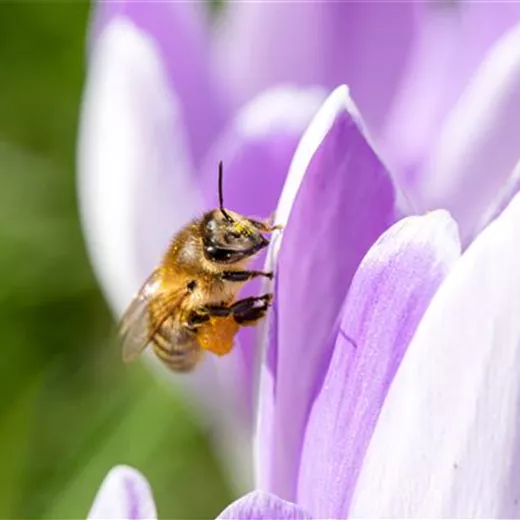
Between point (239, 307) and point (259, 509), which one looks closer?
point (259, 509)

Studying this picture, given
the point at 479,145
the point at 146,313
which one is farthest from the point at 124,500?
the point at 479,145

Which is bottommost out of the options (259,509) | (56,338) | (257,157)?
(259,509)

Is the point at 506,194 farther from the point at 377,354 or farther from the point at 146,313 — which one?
the point at 146,313

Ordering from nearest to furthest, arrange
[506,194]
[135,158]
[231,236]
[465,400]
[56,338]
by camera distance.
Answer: [465,400] → [506,194] → [231,236] → [135,158] → [56,338]

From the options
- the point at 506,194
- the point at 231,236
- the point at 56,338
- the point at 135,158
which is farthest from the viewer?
the point at 56,338

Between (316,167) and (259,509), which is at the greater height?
(316,167)

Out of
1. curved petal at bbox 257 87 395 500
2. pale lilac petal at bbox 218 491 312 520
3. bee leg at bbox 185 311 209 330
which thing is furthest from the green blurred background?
pale lilac petal at bbox 218 491 312 520

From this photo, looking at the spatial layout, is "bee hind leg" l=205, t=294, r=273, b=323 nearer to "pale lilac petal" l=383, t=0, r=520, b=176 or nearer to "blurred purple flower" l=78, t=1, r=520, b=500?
"blurred purple flower" l=78, t=1, r=520, b=500

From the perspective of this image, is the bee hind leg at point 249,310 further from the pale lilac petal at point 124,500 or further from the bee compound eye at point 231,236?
the pale lilac petal at point 124,500
